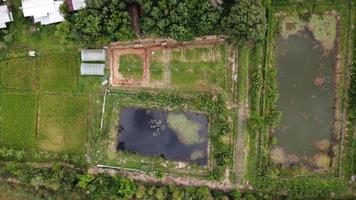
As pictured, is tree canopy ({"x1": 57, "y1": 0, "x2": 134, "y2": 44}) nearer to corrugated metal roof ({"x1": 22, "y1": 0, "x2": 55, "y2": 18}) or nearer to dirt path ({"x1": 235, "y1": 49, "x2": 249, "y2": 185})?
corrugated metal roof ({"x1": 22, "y1": 0, "x2": 55, "y2": 18})

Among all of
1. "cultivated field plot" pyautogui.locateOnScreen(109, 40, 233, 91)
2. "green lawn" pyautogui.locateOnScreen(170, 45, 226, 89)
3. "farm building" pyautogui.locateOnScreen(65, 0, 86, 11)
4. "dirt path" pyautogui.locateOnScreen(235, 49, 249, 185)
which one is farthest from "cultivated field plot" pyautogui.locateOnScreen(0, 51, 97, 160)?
"dirt path" pyautogui.locateOnScreen(235, 49, 249, 185)

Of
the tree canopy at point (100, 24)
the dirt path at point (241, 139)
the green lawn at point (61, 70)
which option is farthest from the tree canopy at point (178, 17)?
the green lawn at point (61, 70)

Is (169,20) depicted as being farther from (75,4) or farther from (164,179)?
(164,179)

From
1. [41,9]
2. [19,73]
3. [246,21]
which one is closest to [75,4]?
[41,9]

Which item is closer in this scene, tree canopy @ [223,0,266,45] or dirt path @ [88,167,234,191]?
tree canopy @ [223,0,266,45]

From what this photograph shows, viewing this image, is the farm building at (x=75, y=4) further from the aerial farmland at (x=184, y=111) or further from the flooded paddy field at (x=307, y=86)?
the flooded paddy field at (x=307, y=86)
